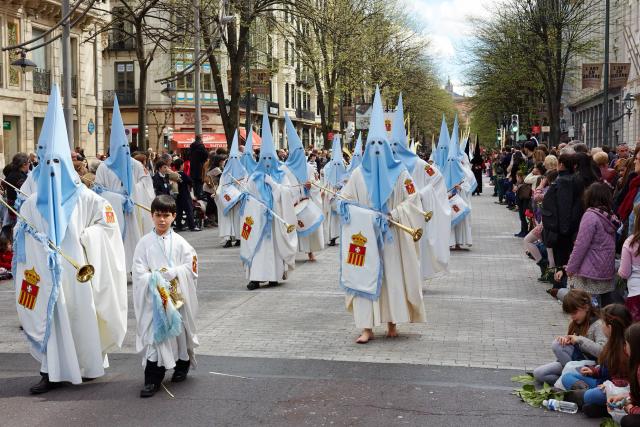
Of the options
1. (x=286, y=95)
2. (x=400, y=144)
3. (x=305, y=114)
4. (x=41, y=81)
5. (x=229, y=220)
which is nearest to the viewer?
(x=400, y=144)

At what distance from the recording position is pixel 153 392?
7.00 metres

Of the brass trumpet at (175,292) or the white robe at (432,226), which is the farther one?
the white robe at (432,226)

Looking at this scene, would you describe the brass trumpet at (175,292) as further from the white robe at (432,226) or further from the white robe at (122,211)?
the white robe at (122,211)

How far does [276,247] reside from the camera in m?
13.0

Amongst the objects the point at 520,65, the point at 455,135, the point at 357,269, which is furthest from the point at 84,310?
the point at 520,65

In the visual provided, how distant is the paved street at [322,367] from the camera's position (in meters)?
6.52

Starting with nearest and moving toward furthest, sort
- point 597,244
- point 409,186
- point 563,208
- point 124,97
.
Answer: point 597,244 → point 409,186 → point 563,208 → point 124,97

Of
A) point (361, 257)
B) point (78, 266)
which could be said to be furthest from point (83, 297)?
point (361, 257)

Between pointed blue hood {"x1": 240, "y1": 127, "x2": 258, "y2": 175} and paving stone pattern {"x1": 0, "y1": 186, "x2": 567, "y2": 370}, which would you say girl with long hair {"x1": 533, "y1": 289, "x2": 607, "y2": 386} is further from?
pointed blue hood {"x1": 240, "y1": 127, "x2": 258, "y2": 175}

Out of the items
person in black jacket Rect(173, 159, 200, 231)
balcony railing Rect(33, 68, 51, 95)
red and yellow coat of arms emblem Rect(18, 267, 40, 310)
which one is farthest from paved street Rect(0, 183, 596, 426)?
balcony railing Rect(33, 68, 51, 95)

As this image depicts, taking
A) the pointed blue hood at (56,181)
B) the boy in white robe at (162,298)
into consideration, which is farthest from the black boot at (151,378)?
the pointed blue hood at (56,181)

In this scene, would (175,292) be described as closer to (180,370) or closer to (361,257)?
(180,370)

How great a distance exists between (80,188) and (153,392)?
1.76 m

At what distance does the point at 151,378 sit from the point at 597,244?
4167 millimetres
